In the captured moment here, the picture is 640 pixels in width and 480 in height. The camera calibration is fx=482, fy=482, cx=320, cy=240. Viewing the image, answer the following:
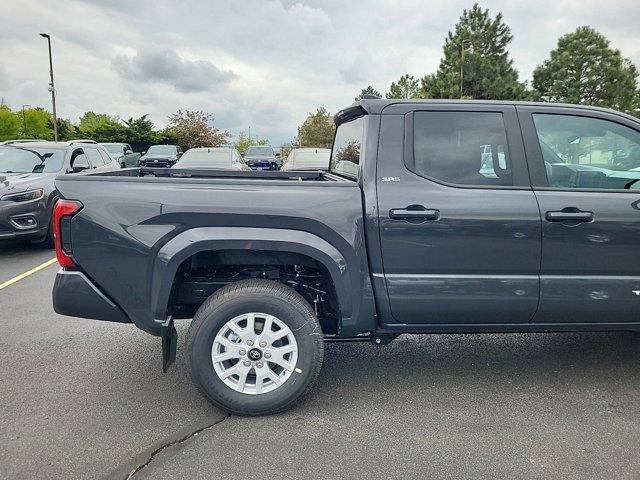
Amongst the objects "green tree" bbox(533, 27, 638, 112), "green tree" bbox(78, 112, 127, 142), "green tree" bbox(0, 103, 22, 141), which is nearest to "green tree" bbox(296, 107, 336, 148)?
"green tree" bbox(78, 112, 127, 142)

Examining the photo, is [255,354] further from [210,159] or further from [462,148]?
[210,159]

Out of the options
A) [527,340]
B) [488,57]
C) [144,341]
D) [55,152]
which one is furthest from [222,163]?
[488,57]

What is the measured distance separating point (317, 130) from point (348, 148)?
34180mm

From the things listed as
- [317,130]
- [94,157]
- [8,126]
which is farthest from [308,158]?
[8,126]

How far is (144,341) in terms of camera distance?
4.20 meters

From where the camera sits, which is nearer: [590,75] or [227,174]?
[227,174]

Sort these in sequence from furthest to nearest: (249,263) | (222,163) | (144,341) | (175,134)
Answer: (175,134) < (222,163) < (144,341) < (249,263)

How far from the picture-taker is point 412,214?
9.68 ft

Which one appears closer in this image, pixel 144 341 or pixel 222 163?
pixel 144 341

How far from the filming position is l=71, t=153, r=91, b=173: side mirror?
8.31 meters

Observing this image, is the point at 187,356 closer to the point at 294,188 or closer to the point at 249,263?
the point at 249,263

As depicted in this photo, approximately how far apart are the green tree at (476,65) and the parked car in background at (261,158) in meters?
16.7

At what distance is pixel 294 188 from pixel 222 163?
1118 cm

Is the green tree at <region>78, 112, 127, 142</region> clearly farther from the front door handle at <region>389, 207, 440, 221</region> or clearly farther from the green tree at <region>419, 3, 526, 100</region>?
the front door handle at <region>389, 207, 440, 221</region>
